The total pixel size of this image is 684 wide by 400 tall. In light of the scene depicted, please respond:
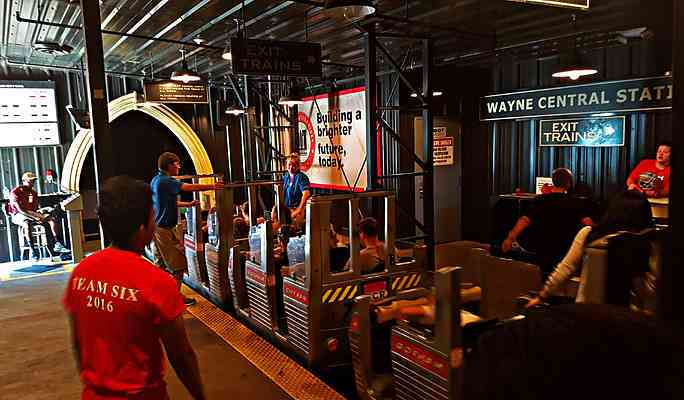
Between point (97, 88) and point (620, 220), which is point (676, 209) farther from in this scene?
point (97, 88)

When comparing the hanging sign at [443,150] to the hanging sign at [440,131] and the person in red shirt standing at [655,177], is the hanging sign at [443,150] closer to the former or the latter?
the hanging sign at [440,131]

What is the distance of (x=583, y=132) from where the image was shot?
6.68 meters

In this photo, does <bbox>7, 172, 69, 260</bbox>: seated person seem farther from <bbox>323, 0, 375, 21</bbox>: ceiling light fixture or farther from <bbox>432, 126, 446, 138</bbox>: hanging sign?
<bbox>323, 0, 375, 21</bbox>: ceiling light fixture

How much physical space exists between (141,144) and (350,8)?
378 inches

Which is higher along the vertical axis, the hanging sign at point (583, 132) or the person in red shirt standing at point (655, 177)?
the hanging sign at point (583, 132)

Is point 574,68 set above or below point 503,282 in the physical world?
above

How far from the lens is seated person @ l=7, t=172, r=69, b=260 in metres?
8.68

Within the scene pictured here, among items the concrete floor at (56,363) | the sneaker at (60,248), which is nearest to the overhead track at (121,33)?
the concrete floor at (56,363)

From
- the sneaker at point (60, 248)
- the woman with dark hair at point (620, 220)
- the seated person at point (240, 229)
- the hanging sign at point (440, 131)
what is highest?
the hanging sign at point (440, 131)

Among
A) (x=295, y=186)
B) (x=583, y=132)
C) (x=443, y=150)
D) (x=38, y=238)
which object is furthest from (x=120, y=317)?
(x=38, y=238)

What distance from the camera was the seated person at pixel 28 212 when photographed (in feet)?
28.5

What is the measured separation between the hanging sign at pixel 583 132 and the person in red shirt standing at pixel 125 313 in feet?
20.0

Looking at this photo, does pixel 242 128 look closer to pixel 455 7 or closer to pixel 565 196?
pixel 455 7

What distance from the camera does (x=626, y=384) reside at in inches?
19.1
